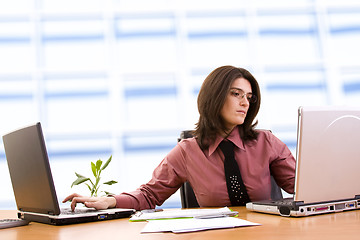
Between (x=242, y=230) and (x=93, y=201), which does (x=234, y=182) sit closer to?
(x=93, y=201)

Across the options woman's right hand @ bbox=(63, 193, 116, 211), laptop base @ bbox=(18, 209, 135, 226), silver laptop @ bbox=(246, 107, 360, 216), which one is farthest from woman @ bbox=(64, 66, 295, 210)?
silver laptop @ bbox=(246, 107, 360, 216)

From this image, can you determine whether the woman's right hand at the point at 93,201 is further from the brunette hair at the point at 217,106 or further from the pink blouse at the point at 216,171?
the brunette hair at the point at 217,106

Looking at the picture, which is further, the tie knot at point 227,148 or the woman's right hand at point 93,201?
the tie knot at point 227,148

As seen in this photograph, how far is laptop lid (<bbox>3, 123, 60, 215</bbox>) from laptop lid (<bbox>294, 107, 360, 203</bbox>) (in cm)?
78

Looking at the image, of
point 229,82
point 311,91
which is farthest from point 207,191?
point 311,91

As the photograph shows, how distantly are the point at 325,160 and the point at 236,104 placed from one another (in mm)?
840

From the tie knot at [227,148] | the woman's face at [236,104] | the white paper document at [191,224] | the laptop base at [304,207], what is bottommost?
the laptop base at [304,207]

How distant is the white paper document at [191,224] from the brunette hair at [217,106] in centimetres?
81

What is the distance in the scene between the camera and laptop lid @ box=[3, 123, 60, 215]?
1.20 metres

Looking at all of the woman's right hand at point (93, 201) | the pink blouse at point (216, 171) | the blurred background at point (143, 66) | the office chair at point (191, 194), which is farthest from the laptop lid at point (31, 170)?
the blurred background at point (143, 66)

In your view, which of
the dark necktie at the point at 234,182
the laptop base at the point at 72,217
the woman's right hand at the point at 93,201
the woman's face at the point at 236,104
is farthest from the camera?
the woman's face at the point at 236,104

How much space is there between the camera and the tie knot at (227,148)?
188cm

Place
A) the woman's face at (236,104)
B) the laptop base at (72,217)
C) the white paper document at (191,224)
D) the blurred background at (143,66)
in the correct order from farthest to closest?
the blurred background at (143,66), the woman's face at (236,104), the laptop base at (72,217), the white paper document at (191,224)

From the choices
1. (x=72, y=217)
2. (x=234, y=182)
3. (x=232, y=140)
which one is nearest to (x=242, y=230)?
(x=72, y=217)
